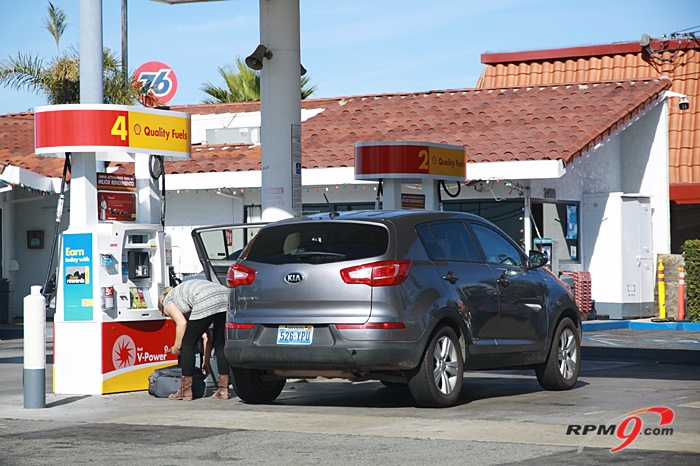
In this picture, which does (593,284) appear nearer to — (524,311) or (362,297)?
(524,311)

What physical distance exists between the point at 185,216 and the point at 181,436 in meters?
17.8

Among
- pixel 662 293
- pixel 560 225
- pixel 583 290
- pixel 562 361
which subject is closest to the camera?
pixel 562 361

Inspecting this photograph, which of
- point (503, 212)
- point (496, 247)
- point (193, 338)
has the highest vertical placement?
point (503, 212)

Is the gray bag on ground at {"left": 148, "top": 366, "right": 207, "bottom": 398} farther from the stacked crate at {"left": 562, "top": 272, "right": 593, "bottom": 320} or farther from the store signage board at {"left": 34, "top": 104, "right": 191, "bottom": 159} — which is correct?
the stacked crate at {"left": 562, "top": 272, "right": 593, "bottom": 320}

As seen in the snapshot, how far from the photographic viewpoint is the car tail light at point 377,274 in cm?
1005

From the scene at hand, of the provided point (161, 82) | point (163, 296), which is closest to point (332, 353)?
point (163, 296)

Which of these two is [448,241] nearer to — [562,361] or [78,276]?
[562,361]

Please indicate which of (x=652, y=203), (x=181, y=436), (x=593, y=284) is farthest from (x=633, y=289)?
(x=181, y=436)

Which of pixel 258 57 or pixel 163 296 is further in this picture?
pixel 258 57

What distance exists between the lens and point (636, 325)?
23594 mm

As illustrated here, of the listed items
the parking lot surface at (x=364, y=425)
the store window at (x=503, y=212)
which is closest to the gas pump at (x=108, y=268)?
the parking lot surface at (x=364, y=425)

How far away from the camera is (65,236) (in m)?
12.5

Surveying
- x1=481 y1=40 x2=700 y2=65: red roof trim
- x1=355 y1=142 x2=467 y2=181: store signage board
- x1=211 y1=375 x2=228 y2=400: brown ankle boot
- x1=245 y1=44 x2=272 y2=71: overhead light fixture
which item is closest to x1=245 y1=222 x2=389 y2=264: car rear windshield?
x1=211 y1=375 x2=228 y2=400: brown ankle boot

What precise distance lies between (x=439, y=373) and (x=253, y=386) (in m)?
1.79
